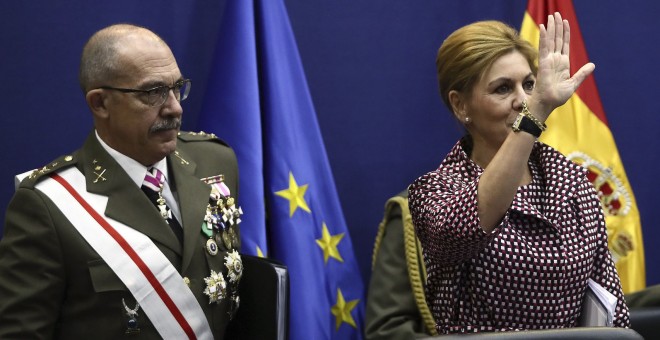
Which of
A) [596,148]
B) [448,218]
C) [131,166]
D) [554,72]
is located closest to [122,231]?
[131,166]

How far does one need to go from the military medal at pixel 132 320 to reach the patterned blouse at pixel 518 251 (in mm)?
707

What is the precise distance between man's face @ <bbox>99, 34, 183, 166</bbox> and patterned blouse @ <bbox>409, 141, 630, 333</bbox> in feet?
2.11

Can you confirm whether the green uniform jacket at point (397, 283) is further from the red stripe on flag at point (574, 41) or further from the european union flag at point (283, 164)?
the red stripe on flag at point (574, 41)

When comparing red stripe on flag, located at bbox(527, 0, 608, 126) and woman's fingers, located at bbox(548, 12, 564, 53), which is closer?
woman's fingers, located at bbox(548, 12, 564, 53)

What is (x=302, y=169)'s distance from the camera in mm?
3176

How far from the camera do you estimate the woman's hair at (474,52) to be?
2.44 meters

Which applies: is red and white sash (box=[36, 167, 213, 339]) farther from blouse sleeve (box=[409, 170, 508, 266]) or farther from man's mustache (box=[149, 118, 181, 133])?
blouse sleeve (box=[409, 170, 508, 266])

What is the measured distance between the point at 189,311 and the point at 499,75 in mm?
942

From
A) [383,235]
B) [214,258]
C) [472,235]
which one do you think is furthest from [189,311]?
[383,235]

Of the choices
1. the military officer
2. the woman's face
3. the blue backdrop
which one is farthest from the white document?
the blue backdrop

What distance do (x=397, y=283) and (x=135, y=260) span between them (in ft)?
3.09

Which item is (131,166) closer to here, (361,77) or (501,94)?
(501,94)

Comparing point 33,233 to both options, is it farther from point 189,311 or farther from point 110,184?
point 189,311

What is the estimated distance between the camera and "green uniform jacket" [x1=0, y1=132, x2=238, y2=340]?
2062 millimetres
